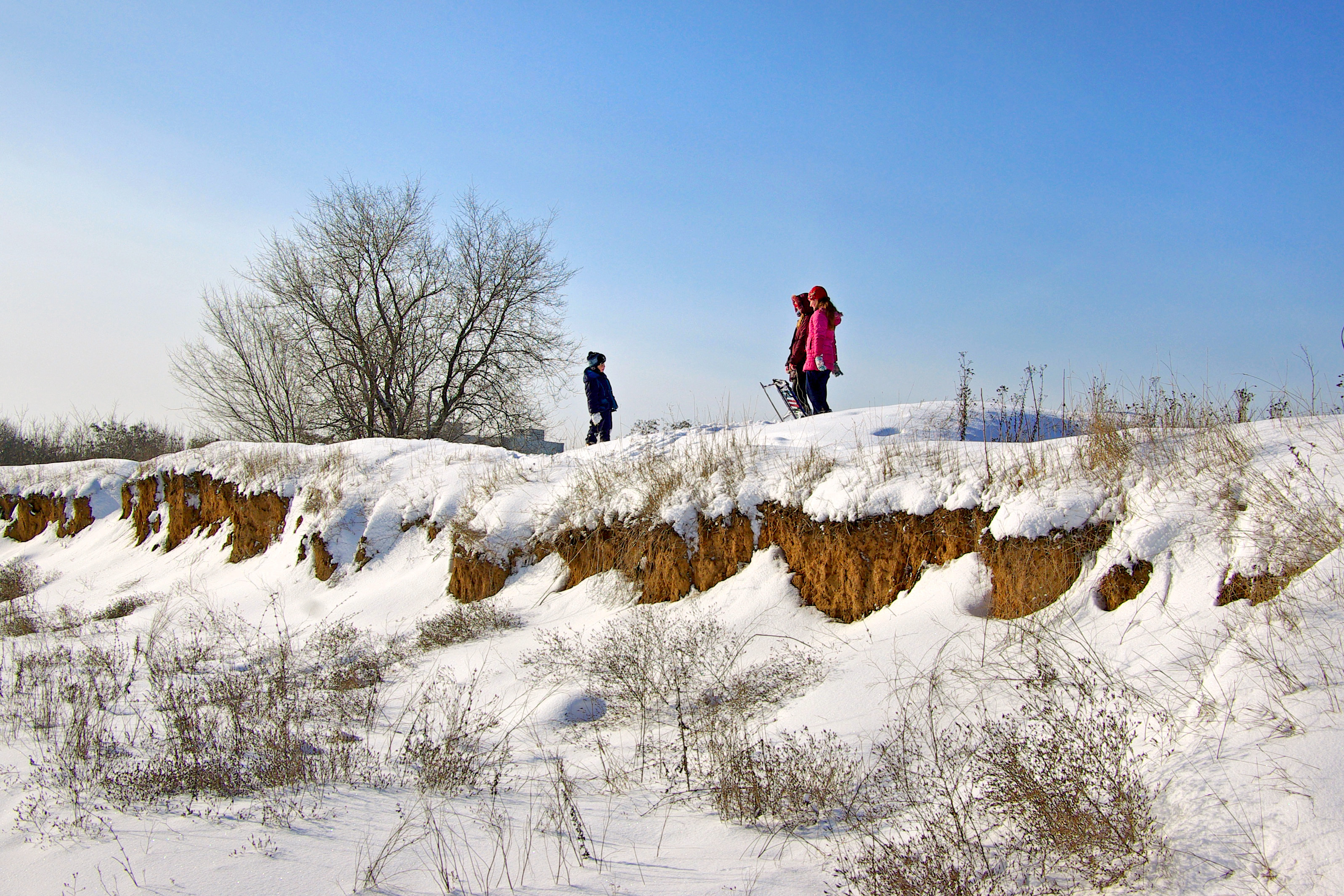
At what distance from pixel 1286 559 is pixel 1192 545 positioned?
59cm

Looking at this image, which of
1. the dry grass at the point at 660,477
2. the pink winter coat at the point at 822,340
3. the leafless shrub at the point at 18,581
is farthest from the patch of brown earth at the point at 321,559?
the pink winter coat at the point at 822,340

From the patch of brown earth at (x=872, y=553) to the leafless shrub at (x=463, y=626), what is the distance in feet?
9.57

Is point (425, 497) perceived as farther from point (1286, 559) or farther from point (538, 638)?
point (1286, 559)

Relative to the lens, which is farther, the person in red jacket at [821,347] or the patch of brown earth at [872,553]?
the person in red jacket at [821,347]

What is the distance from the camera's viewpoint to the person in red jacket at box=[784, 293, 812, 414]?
34.6ft

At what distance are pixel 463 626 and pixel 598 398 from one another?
226 inches

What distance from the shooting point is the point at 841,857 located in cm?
286

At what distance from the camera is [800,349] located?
10633 mm

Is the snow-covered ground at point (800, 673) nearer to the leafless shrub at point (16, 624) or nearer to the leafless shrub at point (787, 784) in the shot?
the leafless shrub at point (787, 784)

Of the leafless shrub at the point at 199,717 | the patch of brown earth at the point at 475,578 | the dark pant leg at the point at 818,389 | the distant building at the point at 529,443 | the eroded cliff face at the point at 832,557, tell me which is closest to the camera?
the leafless shrub at the point at 199,717

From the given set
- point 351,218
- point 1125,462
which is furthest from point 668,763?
point 351,218

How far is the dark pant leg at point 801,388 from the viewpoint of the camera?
35.5 feet

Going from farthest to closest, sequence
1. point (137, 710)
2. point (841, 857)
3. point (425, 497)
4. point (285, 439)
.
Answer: point (285, 439)
point (425, 497)
point (137, 710)
point (841, 857)

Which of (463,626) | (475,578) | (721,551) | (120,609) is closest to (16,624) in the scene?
(120,609)
